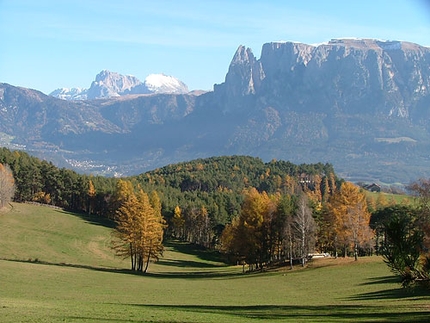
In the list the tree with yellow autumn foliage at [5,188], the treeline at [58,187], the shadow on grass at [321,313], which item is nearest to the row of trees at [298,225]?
the shadow on grass at [321,313]

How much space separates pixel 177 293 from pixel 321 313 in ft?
62.1

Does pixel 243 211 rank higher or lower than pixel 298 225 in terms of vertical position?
higher

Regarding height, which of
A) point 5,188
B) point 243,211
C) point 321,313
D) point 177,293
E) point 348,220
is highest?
point 5,188

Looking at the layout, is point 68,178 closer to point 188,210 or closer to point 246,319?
point 188,210

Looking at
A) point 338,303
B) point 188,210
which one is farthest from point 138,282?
point 188,210

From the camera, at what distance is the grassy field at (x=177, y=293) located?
27.1 m

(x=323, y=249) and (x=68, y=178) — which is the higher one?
(x=68, y=178)

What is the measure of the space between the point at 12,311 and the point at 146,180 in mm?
153763

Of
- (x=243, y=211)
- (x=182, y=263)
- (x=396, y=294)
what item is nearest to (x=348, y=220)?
(x=243, y=211)

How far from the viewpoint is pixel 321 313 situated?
94.6 ft

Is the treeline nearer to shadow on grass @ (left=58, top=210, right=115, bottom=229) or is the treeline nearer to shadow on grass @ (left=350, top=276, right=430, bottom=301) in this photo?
shadow on grass @ (left=58, top=210, right=115, bottom=229)

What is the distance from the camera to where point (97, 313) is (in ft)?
91.2

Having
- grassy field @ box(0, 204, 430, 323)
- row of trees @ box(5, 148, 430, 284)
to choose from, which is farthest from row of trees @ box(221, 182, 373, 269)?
grassy field @ box(0, 204, 430, 323)

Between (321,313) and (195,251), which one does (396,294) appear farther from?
(195,251)
